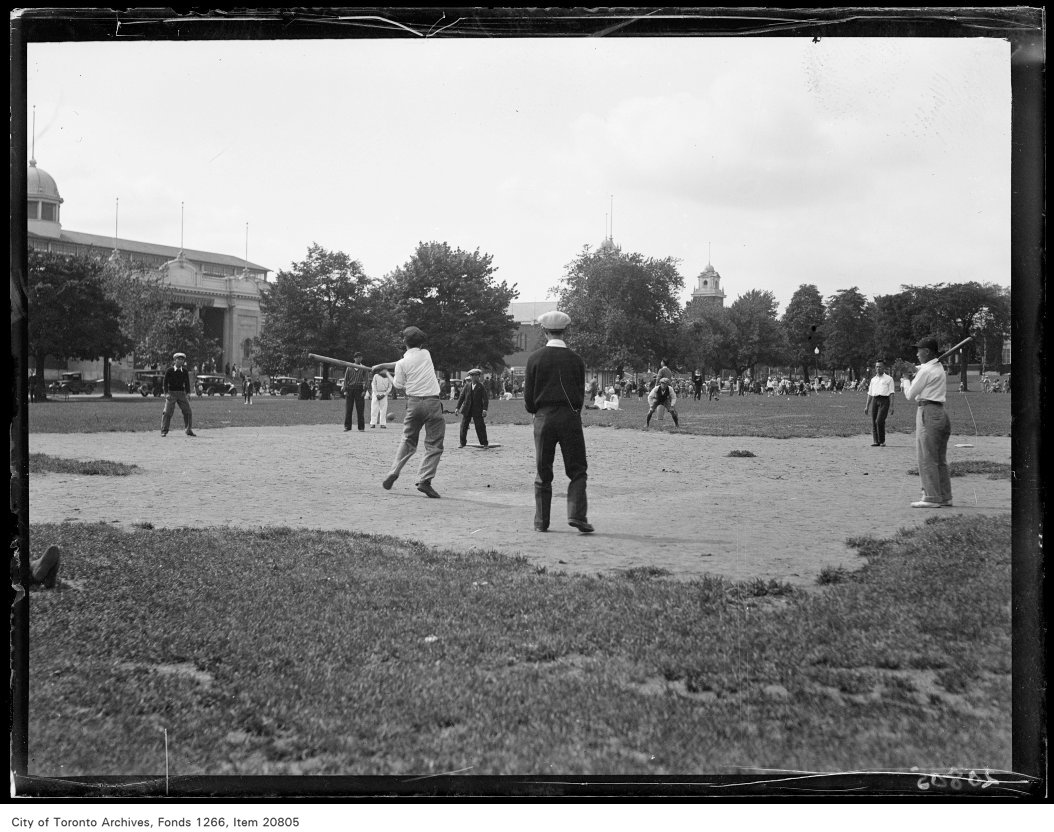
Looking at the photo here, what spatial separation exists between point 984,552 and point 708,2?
3.43 m

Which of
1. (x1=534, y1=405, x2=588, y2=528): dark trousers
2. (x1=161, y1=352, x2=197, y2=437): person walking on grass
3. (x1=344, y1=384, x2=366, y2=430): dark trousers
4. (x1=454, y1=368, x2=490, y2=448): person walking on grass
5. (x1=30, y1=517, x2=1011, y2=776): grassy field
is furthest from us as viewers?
(x1=344, y1=384, x2=366, y2=430): dark trousers

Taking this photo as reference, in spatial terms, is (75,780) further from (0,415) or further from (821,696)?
(821,696)

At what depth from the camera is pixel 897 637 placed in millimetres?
4629

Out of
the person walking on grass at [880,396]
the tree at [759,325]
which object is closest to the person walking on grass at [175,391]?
the tree at [759,325]

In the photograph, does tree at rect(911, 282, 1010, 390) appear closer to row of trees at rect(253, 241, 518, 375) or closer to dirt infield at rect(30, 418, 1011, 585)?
dirt infield at rect(30, 418, 1011, 585)

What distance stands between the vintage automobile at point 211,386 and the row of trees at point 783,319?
27.0 ft

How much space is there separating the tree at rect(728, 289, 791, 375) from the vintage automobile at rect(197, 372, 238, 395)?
9.26 metres

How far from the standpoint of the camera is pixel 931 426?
7395mm

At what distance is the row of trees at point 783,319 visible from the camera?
16.3 ft

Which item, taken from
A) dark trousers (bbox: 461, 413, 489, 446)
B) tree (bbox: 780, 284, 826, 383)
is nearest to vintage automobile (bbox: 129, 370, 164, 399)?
dark trousers (bbox: 461, 413, 489, 446)

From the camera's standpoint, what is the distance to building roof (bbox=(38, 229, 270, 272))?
523cm

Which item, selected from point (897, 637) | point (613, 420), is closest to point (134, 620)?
point (897, 637)

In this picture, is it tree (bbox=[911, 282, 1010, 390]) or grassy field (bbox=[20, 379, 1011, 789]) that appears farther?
tree (bbox=[911, 282, 1010, 390])

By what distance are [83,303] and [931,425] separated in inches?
271
